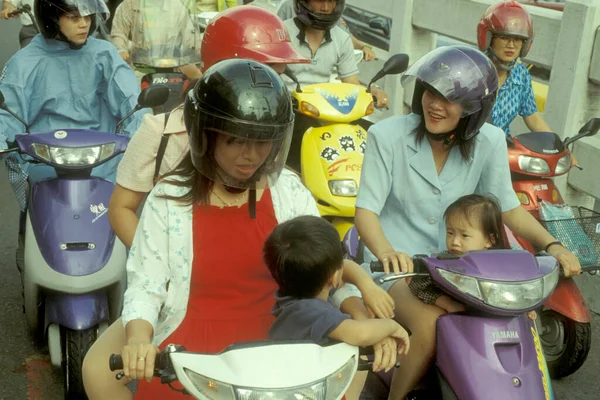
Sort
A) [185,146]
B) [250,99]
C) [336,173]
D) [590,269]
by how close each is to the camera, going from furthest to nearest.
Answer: [336,173] → [590,269] → [185,146] → [250,99]

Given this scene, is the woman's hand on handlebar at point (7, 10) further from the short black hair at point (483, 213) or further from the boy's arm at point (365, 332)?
the boy's arm at point (365, 332)

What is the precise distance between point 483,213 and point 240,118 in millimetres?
1071

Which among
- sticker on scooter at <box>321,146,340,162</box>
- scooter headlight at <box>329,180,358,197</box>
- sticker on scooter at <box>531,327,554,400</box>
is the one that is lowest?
scooter headlight at <box>329,180,358,197</box>

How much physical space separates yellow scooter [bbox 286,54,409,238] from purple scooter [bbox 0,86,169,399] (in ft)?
4.44

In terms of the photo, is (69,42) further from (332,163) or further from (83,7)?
(332,163)

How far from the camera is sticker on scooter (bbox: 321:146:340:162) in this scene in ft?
18.1

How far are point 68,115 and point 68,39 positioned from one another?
41 cm

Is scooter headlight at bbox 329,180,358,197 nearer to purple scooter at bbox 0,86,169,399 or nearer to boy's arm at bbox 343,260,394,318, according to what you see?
purple scooter at bbox 0,86,169,399

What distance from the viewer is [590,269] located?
412 centimetres

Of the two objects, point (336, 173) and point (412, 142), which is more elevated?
point (412, 142)

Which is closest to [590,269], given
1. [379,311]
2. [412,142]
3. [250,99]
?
[412,142]

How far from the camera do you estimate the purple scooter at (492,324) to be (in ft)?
A: 9.60

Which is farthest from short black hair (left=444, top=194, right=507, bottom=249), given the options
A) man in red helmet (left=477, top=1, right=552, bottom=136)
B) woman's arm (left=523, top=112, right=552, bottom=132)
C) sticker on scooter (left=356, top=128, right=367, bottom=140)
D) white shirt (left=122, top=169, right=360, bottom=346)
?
woman's arm (left=523, top=112, right=552, bottom=132)

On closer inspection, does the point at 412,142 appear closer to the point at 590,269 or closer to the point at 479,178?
the point at 479,178
